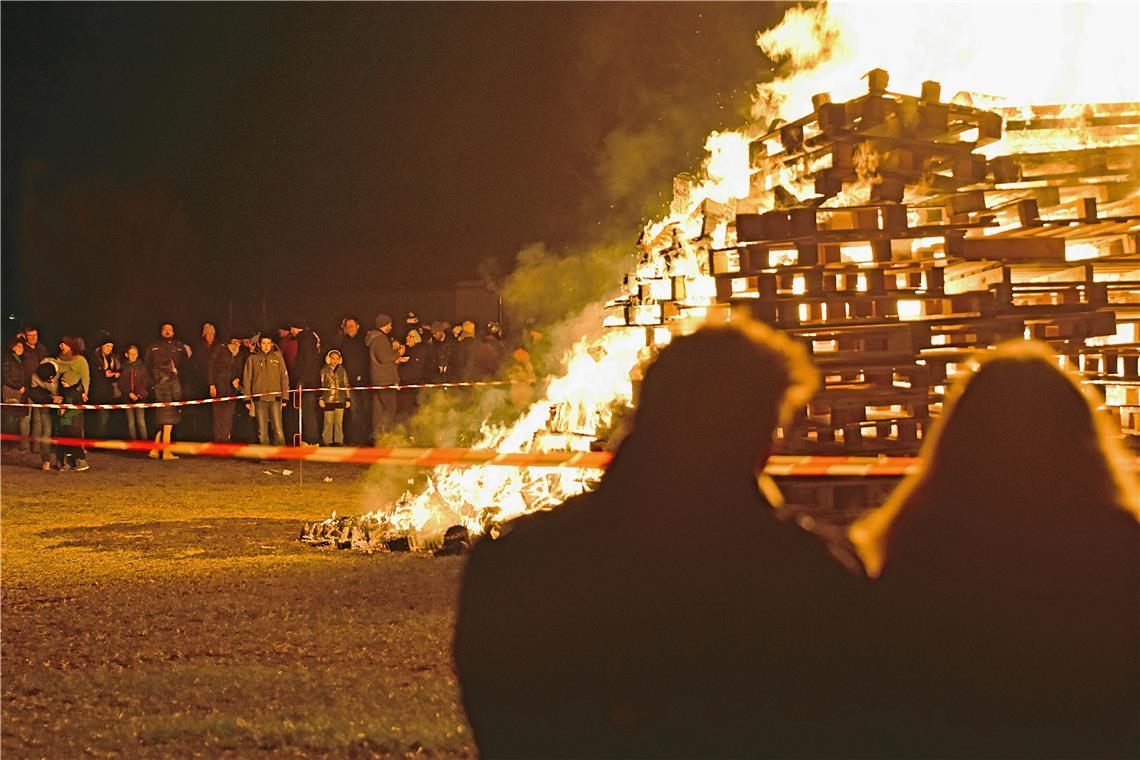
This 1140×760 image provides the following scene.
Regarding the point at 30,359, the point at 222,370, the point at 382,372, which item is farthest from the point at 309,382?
the point at 30,359

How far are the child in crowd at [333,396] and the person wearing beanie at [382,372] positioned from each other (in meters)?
0.42

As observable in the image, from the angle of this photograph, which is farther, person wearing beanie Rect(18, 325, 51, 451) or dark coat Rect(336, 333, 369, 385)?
dark coat Rect(336, 333, 369, 385)

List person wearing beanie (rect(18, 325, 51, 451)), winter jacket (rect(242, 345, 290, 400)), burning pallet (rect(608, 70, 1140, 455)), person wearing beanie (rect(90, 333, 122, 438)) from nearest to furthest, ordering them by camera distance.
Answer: burning pallet (rect(608, 70, 1140, 455)) < person wearing beanie (rect(18, 325, 51, 451)) < winter jacket (rect(242, 345, 290, 400)) < person wearing beanie (rect(90, 333, 122, 438))

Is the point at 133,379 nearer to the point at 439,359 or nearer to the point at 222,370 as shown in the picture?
the point at 222,370

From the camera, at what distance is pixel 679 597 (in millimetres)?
2613

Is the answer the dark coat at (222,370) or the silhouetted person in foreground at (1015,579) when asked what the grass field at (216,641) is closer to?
the silhouetted person in foreground at (1015,579)

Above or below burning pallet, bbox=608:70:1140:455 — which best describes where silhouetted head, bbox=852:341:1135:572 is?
below

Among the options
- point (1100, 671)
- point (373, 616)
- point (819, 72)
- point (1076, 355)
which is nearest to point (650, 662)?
point (1100, 671)

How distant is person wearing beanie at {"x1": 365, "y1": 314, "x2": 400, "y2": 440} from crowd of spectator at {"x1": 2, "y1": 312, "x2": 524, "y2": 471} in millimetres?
14

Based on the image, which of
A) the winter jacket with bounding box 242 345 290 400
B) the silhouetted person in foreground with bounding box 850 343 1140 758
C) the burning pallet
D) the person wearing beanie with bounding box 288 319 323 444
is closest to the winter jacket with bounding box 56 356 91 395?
the winter jacket with bounding box 242 345 290 400

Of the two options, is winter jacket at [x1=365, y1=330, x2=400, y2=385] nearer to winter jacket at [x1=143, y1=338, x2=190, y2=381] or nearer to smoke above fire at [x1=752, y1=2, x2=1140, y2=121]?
winter jacket at [x1=143, y1=338, x2=190, y2=381]

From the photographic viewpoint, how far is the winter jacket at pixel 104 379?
15273mm

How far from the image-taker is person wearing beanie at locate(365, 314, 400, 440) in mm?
14219

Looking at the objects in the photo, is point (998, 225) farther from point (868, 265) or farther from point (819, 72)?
point (819, 72)
